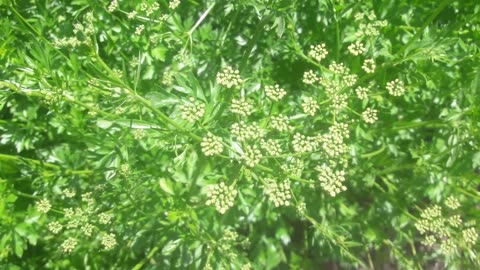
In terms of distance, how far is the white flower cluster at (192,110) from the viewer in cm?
254

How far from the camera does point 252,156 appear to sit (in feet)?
8.36

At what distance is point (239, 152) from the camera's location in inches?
106

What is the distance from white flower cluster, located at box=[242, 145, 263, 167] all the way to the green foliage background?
0.37 ft

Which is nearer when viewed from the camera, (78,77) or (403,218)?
(78,77)

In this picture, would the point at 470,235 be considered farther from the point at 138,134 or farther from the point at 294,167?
the point at 138,134

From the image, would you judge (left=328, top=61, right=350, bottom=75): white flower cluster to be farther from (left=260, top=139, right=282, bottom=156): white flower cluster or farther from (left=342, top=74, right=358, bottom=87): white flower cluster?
(left=260, top=139, right=282, bottom=156): white flower cluster

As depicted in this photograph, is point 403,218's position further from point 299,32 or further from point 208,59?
point 208,59

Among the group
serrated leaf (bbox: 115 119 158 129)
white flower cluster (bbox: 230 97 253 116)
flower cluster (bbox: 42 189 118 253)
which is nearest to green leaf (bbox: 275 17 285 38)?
white flower cluster (bbox: 230 97 253 116)

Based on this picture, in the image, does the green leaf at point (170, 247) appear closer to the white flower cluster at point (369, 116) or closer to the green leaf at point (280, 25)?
the white flower cluster at point (369, 116)

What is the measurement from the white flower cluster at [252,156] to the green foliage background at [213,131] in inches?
4.4

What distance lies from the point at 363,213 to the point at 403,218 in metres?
0.48

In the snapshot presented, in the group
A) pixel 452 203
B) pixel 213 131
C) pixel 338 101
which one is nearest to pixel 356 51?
pixel 338 101

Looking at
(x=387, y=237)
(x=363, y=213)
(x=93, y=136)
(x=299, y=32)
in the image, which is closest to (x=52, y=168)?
(x=93, y=136)

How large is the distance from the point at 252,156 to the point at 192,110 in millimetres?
477
